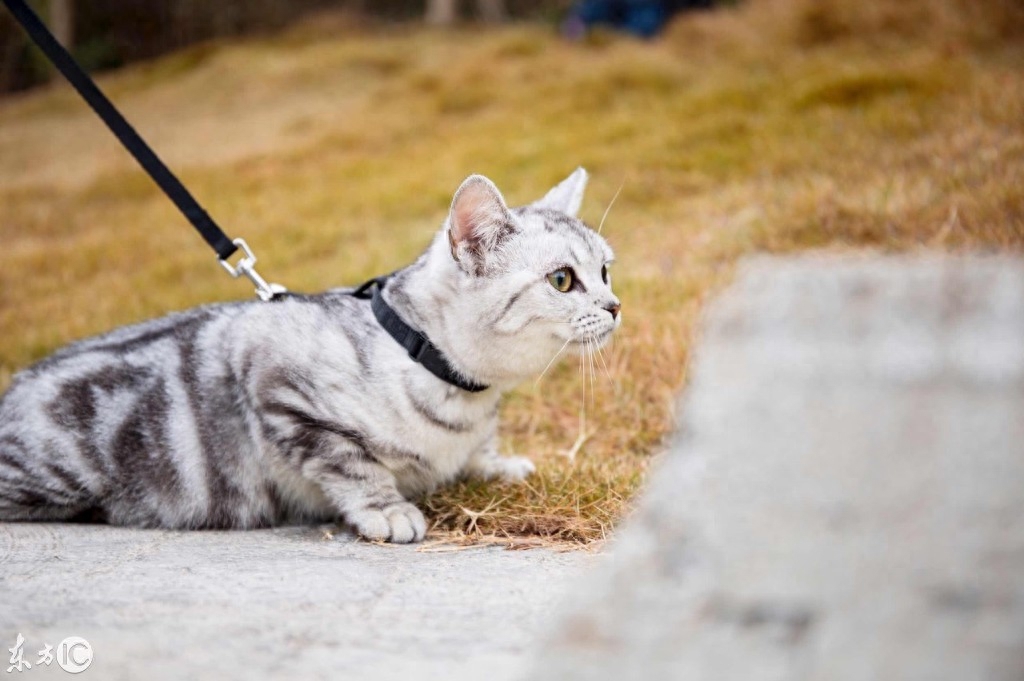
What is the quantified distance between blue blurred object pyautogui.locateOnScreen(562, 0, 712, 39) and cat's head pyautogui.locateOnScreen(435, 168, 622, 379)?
27.5 ft

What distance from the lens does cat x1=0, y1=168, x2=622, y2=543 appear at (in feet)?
7.12

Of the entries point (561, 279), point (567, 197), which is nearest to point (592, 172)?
point (567, 197)

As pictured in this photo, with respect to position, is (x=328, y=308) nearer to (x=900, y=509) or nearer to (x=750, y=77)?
(x=900, y=509)

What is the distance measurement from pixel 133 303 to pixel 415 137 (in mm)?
3403

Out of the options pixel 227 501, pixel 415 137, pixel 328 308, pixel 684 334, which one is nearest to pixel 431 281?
pixel 328 308

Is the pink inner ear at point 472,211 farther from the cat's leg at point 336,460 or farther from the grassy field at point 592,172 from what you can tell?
the grassy field at point 592,172

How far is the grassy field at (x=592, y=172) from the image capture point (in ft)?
11.4

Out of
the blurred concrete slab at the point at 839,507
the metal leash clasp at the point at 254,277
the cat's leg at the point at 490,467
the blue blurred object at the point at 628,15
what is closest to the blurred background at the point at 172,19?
the blue blurred object at the point at 628,15

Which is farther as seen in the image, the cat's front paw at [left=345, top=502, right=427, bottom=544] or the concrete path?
the cat's front paw at [left=345, top=502, right=427, bottom=544]

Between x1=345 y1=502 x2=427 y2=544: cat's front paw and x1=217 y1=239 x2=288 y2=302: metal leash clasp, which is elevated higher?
x1=217 y1=239 x2=288 y2=302: metal leash clasp

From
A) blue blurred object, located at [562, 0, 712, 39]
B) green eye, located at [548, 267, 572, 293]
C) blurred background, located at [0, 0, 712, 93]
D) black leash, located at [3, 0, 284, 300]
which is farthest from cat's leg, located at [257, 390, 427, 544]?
blurred background, located at [0, 0, 712, 93]

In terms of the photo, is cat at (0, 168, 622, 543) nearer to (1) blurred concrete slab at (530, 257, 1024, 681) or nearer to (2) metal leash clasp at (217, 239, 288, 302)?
(2) metal leash clasp at (217, 239, 288, 302)

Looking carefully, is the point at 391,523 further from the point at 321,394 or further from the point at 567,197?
the point at 567,197

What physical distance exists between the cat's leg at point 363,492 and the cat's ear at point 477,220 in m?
0.55
